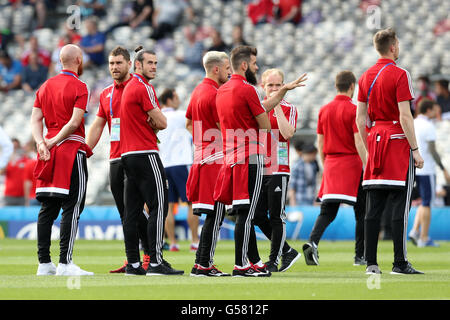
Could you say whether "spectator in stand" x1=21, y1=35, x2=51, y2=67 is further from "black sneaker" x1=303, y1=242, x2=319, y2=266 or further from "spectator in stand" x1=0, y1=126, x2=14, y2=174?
"black sneaker" x1=303, y1=242, x2=319, y2=266

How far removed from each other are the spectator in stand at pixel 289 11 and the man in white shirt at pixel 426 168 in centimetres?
898

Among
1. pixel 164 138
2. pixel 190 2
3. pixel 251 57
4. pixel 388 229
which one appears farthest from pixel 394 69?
pixel 190 2

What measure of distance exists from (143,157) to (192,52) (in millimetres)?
14759

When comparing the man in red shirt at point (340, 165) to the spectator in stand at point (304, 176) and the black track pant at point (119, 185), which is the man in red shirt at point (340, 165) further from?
the spectator in stand at point (304, 176)

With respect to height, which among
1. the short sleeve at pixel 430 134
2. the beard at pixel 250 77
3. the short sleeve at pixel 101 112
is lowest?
the short sleeve at pixel 430 134

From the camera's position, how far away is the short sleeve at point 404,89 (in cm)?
858

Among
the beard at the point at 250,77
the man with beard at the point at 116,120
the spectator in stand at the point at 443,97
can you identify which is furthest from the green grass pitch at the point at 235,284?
the spectator in stand at the point at 443,97

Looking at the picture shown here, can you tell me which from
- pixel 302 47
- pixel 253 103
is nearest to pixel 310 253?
pixel 253 103

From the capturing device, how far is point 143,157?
348 inches

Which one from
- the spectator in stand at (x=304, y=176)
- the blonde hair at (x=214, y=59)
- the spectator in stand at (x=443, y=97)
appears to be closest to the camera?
the blonde hair at (x=214, y=59)

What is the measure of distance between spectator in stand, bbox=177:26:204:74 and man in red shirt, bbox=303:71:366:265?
1216 centimetres

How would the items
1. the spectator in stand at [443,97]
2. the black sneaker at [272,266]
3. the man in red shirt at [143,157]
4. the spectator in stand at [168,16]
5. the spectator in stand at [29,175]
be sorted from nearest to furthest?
the man in red shirt at [143,157] < the black sneaker at [272,266] < the spectator in stand at [443,97] < the spectator in stand at [29,175] < the spectator in stand at [168,16]

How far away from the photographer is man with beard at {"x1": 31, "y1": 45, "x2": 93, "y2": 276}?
8.96 metres
